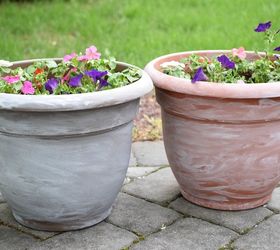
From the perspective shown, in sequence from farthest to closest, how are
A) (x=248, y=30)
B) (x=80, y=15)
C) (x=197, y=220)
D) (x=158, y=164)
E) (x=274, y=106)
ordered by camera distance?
1. (x=80, y=15)
2. (x=248, y=30)
3. (x=158, y=164)
4. (x=197, y=220)
5. (x=274, y=106)

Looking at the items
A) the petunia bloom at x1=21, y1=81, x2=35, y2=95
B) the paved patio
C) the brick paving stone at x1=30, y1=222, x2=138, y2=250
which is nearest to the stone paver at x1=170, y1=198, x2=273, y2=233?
the paved patio

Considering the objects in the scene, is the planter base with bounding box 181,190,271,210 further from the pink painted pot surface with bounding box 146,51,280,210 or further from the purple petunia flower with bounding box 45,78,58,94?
the purple petunia flower with bounding box 45,78,58,94

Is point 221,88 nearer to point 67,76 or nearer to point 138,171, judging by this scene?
A: point 67,76

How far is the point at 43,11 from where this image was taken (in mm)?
6336

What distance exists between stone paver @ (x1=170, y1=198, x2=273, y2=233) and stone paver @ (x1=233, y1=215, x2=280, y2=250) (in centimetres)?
4

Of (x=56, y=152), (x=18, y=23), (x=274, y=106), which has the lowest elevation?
(x=18, y=23)

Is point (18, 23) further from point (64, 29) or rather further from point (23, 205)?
point (23, 205)

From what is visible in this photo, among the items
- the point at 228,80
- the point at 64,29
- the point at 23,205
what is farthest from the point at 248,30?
the point at 23,205

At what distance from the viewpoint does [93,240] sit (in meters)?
2.46

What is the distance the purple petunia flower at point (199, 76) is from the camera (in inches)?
96.8

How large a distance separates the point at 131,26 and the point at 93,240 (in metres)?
3.66

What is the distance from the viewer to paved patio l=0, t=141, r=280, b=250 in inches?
95.7

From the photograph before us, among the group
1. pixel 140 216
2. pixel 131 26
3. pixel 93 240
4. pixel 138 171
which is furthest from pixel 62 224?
pixel 131 26

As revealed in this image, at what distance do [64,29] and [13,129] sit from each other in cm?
365
